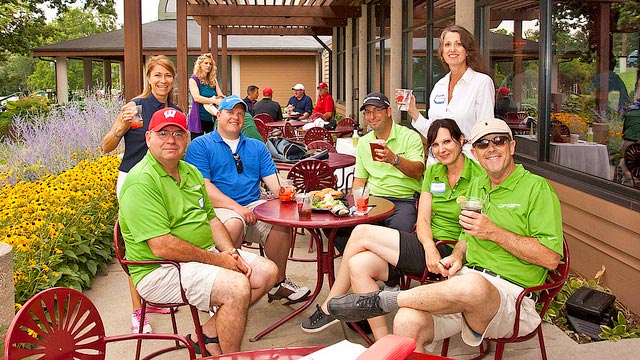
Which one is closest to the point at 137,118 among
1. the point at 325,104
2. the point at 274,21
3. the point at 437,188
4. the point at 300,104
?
the point at 437,188

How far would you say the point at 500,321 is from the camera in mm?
2467

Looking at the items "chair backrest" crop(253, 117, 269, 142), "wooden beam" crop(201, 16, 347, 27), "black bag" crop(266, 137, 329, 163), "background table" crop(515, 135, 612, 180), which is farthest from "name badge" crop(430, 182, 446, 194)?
"wooden beam" crop(201, 16, 347, 27)

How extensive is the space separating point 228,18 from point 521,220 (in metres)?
12.7

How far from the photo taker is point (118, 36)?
72.9ft

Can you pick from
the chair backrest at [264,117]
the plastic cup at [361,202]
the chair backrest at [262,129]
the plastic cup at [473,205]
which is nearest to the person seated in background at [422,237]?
the plastic cup at [361,202]

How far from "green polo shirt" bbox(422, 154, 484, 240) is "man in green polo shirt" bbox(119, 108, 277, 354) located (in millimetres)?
906

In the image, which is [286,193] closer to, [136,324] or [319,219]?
[319,219]

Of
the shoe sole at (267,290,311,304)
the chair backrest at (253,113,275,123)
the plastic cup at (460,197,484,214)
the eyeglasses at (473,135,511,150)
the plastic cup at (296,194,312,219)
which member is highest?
the chair backrest at (253,113,275,123)

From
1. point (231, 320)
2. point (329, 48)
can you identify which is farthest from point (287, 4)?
point (231, 320)

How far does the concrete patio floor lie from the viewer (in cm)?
312

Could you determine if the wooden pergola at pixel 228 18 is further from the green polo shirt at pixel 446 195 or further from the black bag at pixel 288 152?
the green polo shirt at pixel 446 195

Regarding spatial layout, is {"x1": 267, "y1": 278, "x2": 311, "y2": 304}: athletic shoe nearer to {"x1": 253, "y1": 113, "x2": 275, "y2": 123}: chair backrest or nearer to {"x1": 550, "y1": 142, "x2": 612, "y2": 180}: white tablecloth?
{"x1": 550, "y1": 142, "x2": 612, "y2": 180}: white tablecloth

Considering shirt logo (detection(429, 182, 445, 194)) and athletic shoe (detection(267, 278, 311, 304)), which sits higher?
shirt logo (detection(429, 182, 445, 194))

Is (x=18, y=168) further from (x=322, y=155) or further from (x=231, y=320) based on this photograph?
(x=231, y=320)
